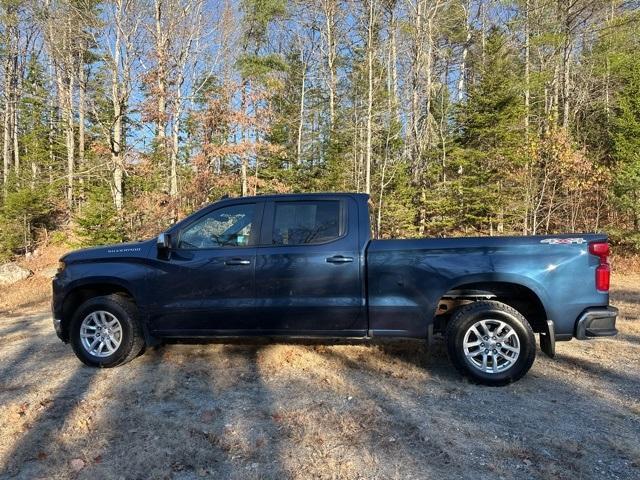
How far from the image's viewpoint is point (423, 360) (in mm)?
5230

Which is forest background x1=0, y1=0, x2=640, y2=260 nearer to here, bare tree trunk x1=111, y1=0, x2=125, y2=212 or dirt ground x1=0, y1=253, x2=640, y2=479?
bare tree trunk x1=111, y1=0, x2=125, y2=212

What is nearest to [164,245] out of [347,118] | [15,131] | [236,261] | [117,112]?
[236,261]

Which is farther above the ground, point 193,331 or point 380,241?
point 380,241

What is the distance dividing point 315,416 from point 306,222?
193 centimetres

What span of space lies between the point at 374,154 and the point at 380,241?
58.5ft

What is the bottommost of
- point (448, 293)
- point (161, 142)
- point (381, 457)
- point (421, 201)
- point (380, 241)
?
point (381, 457)

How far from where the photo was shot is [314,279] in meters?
4.64

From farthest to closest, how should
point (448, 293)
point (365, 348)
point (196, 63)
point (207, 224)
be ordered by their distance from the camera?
point (196, 63), point (365, 348), point (207, 224), point (448, 293)

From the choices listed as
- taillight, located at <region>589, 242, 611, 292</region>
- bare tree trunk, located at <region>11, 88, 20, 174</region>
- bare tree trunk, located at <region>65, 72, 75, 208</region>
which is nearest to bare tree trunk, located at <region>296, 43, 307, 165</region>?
bare tree trunk, located at <region>65, 72, 75, 208</region>

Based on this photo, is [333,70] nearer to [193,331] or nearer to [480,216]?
[480,216]

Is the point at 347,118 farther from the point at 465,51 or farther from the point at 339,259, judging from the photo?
the point at 339,259

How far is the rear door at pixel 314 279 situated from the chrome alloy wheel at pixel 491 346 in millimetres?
1035

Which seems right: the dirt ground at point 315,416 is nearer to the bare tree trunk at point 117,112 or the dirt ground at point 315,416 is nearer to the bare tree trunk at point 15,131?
the bare tree trunk at point 117,112

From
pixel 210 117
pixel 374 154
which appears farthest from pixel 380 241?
pixel 374 154
